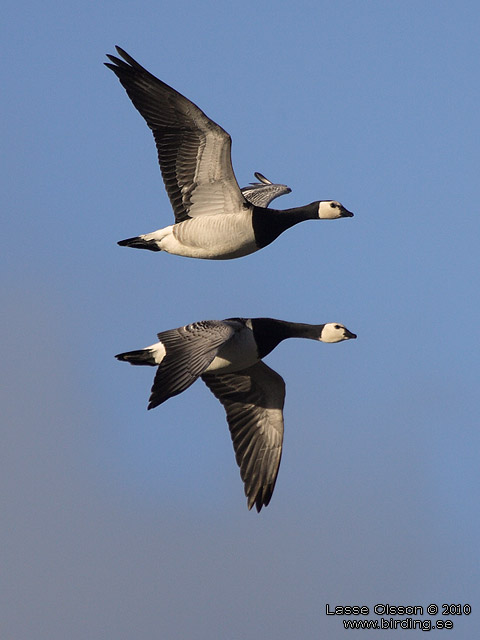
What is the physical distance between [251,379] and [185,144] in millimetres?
3074

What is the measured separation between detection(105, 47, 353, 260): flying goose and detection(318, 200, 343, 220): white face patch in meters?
0.81

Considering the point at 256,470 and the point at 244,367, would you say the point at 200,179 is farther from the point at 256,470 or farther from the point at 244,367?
the point at 256,470

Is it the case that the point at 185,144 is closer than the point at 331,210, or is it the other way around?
the point at 185,144

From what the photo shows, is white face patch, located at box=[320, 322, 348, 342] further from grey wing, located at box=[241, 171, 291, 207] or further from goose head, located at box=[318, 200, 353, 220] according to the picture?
grey wing, located at box=[241, 171, 291, 207]

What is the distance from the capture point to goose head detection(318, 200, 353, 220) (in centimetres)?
1573

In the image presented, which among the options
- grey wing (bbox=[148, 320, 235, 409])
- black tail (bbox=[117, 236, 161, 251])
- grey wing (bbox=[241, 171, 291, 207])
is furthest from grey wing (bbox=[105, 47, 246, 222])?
grey wing (bbox=[241, 171, 291, 207])

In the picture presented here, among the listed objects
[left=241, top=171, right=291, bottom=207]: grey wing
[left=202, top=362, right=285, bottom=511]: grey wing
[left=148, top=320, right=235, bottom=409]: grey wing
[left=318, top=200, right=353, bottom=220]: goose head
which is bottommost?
[left=202, top=362, right=285, bottom=511]: grey wing

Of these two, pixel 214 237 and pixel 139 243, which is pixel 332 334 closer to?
pixel 214 237

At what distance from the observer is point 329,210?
51.7ft

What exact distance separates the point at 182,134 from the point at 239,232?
1.36 metres

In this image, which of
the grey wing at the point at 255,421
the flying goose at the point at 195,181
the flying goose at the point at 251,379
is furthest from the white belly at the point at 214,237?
the grey wing at the point at 255,421

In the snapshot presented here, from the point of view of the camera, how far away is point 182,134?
1456 centimetres

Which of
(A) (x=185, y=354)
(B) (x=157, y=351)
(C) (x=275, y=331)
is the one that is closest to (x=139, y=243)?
(B) (x=157, y=351)

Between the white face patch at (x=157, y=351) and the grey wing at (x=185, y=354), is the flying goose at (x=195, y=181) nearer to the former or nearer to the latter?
the grey wing at (x=185, y=354)
